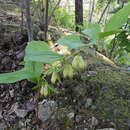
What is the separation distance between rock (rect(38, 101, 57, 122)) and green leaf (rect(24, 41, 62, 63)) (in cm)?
53

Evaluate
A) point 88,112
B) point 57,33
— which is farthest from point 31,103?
point 57,33

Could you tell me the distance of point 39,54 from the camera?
2.15 feet

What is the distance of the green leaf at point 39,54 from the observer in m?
0.60

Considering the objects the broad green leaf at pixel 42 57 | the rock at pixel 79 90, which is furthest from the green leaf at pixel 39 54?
the rock at pixel 79 90

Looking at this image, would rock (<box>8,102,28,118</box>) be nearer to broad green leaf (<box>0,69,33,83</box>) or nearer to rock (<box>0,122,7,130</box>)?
rock (<box>0,122,7,130</box>)

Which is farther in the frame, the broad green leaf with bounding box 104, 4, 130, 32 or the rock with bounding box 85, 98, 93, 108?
the rock with bounding box 85, 98, 93, 108

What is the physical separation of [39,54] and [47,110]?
57cm

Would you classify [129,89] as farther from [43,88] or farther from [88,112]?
[43,88]

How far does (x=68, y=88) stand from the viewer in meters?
1.14

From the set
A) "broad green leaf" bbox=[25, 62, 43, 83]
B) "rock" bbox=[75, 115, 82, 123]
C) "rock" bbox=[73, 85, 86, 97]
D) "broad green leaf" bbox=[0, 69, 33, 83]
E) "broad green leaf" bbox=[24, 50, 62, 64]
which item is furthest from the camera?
"rock" bbox=[73, 85, 86, 97]

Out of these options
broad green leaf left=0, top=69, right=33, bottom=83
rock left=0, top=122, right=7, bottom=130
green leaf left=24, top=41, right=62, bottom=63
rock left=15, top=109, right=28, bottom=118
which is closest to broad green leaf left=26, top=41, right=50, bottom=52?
green leaf left=24, top=41, right=62, bottom=63

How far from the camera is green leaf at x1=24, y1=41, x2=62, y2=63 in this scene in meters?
0.60

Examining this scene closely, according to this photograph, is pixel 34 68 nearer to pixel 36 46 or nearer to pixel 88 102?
pixel 36 46

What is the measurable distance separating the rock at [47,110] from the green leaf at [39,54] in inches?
20.8
